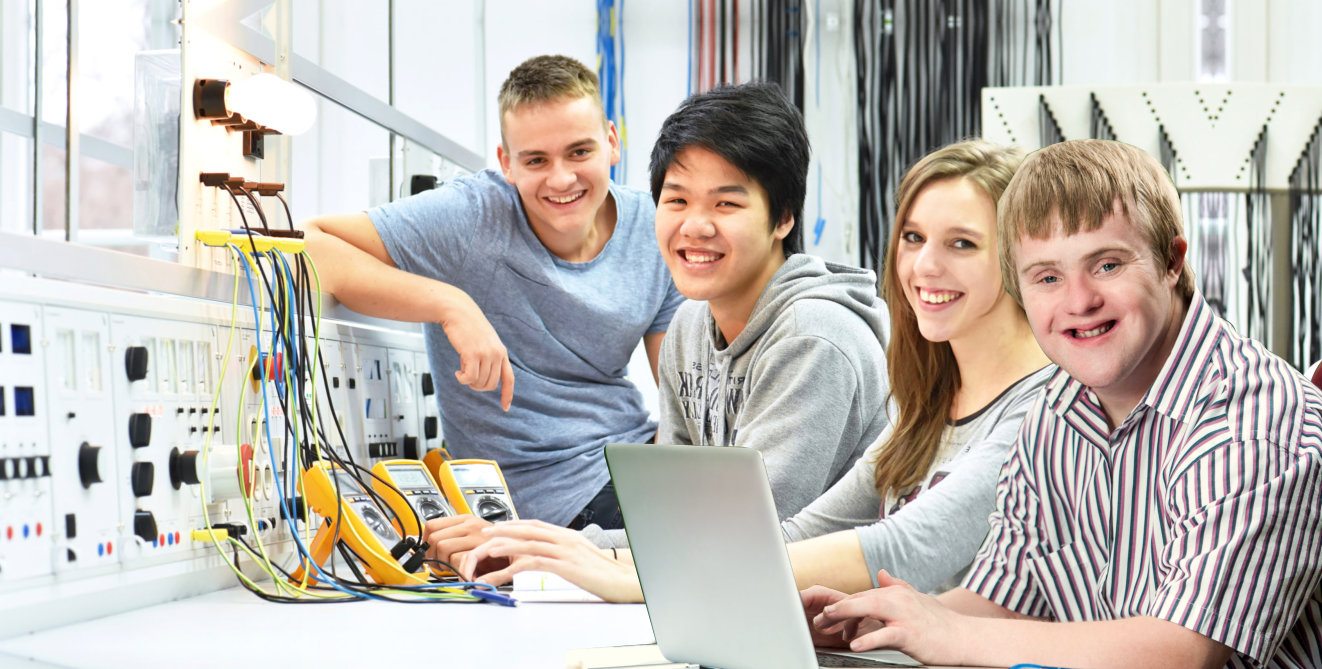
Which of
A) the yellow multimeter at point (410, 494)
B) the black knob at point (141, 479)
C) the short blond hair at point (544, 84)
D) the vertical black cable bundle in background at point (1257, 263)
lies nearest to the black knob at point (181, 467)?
the black knob at point (141, 479)

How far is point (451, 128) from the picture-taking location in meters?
4.14

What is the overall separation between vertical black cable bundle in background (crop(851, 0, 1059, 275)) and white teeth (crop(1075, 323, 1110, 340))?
2.70 meters

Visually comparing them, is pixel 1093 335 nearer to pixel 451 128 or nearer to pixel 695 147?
pixel 695 147

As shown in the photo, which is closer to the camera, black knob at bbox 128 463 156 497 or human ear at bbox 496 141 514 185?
black knob at bbox 128 463 156 497

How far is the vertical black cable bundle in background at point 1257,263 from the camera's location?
132 inches

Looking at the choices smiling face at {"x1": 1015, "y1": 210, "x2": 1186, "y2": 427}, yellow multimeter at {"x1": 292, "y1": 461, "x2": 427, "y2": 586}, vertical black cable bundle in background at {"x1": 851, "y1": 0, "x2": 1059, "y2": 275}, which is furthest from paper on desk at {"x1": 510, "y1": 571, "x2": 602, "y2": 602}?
vertical black cable bundle in background at {"x1": 851, "y1": 0, "x2": 1059, "y2": 275}

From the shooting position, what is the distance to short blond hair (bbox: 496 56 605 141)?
217cm

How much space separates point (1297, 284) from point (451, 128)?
2853mm

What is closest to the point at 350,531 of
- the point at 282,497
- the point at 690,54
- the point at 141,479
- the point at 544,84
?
the point at 282,497

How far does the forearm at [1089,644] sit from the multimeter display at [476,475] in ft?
3.42

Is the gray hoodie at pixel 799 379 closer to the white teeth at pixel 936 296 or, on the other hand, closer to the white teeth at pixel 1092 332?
the white teeth at pixel 936 296

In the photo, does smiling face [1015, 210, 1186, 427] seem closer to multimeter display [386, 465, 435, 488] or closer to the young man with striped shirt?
the young man with striped shirt

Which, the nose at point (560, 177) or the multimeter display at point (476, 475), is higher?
the nose at point (560, 177)

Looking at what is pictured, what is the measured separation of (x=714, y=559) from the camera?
94 centimetres
